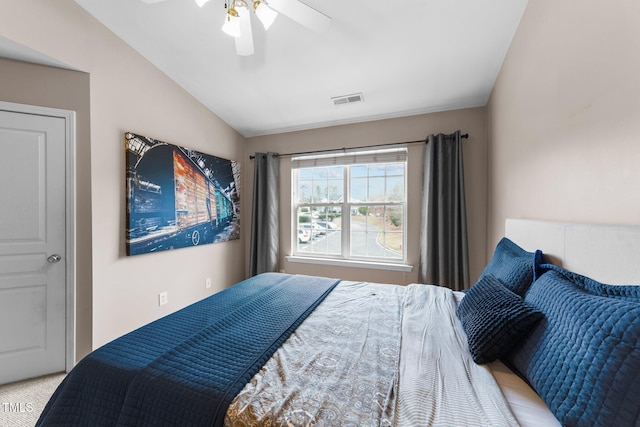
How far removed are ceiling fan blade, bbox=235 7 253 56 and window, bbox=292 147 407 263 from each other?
1643 millimetres

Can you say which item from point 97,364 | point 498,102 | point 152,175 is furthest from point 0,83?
point 498,102

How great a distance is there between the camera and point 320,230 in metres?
3.35

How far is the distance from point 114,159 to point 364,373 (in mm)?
2492

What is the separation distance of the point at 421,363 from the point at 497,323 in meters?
0.33

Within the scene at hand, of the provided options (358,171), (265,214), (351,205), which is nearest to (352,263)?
(351,205)

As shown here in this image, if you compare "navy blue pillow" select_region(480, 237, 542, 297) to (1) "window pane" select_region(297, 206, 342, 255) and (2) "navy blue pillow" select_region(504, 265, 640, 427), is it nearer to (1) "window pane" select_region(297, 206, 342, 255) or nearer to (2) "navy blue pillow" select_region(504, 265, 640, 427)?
(2) "navy blue pillow" select_region(504, 265, 640, 427)

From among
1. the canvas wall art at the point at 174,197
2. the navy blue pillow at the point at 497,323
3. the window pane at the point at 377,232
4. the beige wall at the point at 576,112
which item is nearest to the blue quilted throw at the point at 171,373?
the navy blue pillow at the point at 497,323

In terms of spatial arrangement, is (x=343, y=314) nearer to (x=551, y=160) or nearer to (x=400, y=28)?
(x=551, y=160)

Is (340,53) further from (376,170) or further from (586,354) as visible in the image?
(586,354)

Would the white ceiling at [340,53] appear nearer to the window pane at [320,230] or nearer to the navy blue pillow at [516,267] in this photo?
the window pane at [320,230]

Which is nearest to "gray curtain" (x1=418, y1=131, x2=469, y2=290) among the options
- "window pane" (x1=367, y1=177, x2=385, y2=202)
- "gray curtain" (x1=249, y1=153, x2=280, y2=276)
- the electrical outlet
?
"window pane" (x1=367, y1=177, x2=385, y2=202)

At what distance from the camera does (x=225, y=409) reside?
2.46ft

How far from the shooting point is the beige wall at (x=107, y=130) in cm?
172

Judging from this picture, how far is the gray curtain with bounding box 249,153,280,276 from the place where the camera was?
334 cm
